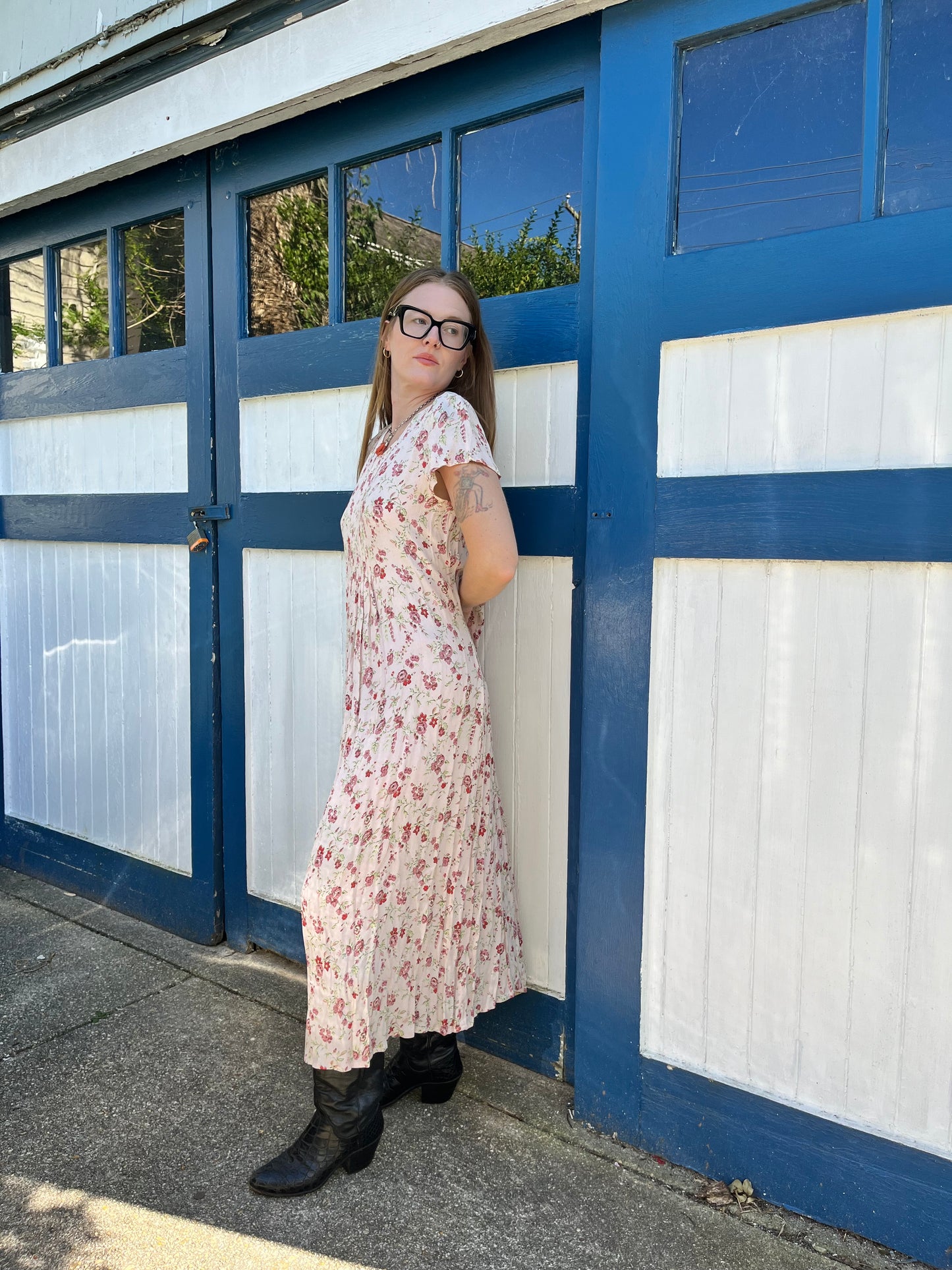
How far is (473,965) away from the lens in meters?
2.13

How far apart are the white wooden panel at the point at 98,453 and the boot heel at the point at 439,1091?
1.96 meters

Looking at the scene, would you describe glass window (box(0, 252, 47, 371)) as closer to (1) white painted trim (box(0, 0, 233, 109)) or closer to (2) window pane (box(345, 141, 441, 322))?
(1) white painted trim (box(0, 0, 233, 109))

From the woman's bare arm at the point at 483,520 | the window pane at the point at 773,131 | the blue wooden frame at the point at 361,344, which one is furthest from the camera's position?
the blue wooden frame at the point at 361,344

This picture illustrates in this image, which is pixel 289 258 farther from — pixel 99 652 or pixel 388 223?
pixel 99 652

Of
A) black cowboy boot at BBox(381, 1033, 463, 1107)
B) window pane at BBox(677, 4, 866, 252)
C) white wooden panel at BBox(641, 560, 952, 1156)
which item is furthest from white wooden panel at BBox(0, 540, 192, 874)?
window pane at BBox(677, 4, 866, 252)

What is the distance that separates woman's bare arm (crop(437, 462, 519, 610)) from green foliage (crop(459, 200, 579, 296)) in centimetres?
60

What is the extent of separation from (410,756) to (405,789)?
0.23ft

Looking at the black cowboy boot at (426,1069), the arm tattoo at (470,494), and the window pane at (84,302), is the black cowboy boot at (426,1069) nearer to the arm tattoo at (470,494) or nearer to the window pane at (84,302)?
the arm tattoo at (470,494)

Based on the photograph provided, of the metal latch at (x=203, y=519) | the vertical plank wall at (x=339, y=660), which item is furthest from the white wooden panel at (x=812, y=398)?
the metal latch at (x=203, y=519)

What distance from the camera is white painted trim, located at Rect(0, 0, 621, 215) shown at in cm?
208

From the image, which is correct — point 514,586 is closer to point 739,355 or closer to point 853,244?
point 739,355

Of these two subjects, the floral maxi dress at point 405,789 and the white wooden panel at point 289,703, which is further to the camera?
the white wooden panel at point 289,703

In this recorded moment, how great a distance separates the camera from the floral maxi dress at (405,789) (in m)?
1.91

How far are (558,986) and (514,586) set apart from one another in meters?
0.98
